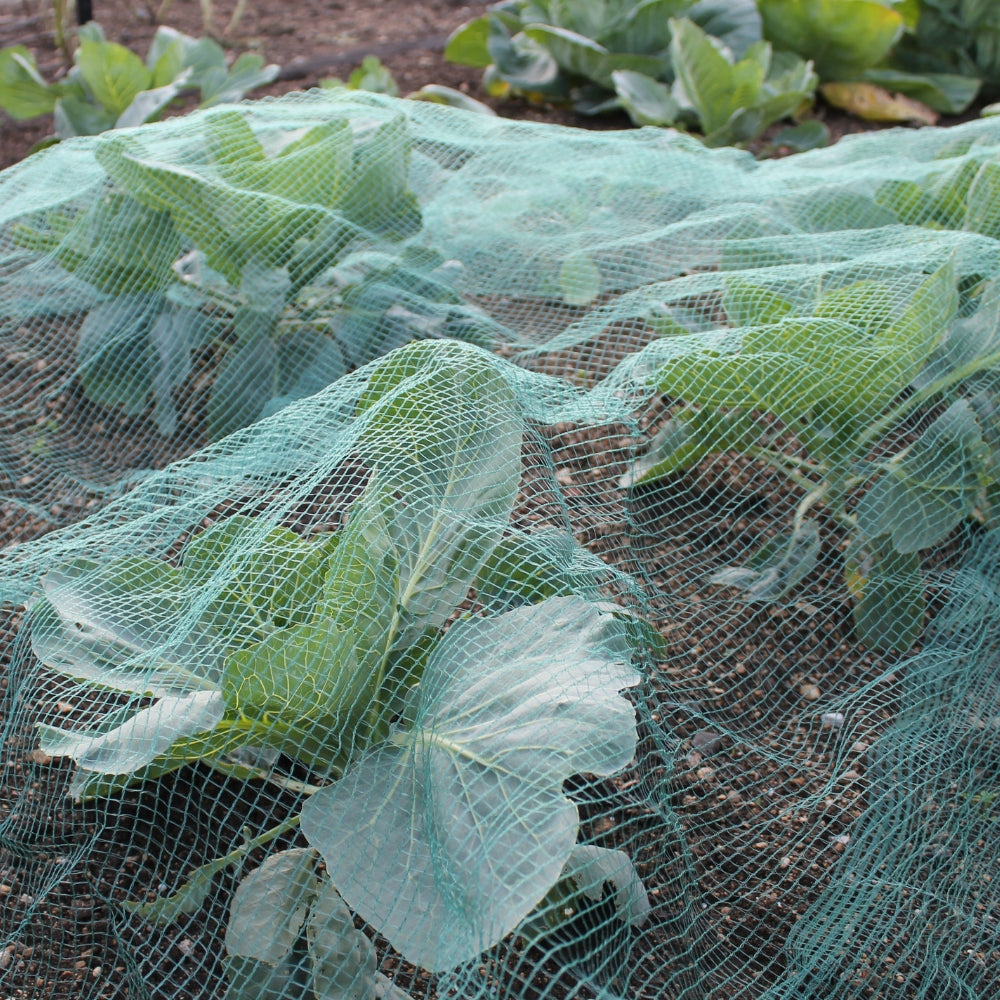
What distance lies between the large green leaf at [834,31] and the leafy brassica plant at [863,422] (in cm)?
181

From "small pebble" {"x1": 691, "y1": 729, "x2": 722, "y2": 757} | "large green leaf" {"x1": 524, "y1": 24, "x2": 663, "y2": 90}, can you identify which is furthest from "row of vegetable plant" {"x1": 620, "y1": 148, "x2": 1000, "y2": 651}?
"large green leaf" {"x1": 524, "y1": 24, "x2": 663, "y2": 90}

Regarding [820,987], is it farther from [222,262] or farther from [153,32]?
[153,32]

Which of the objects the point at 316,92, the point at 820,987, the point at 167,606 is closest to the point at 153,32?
the point at 316,92

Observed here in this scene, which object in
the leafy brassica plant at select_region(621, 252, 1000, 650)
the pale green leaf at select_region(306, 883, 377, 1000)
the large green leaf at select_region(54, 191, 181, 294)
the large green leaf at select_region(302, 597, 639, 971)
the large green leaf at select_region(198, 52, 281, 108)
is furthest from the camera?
the large green leaf at select_region(198, 52, 281, 108)

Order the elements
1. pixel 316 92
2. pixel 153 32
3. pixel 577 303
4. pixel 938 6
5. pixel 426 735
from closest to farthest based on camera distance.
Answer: pixel 426 735 < pixel 577 303 < pixel 316 92 < pixel 938 6 < pixel 153 32

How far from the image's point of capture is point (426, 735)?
3.36ft

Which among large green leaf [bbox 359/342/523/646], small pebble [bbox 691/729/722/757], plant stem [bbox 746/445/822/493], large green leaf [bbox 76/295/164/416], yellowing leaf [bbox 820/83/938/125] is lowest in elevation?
yellowing leaf [bbox 820/83/938/125]

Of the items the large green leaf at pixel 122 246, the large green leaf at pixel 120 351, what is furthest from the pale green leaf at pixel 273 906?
the large green leaf at pixel 122 246

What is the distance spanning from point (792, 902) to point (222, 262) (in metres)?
1.37

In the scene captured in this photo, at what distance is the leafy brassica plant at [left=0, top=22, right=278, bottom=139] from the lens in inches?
97.0

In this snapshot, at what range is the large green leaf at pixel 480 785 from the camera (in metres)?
0.89

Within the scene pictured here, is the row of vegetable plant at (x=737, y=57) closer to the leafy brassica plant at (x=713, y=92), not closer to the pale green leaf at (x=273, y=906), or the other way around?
the leafy brassica plant at (x=713, y=92)

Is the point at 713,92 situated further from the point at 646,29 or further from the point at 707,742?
the point at 707,742

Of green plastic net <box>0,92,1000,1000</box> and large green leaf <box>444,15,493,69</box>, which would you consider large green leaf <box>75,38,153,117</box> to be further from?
large green leaf <box>444,15,493,69</box>
